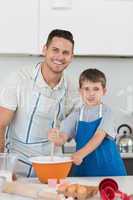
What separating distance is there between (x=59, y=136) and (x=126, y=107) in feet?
3.99

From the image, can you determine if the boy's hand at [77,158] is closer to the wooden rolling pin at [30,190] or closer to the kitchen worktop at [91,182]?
the kitchen worktop at [91,182]

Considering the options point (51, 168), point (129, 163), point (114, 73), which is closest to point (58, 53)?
point (51, 168)

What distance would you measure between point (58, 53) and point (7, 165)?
1.91ft

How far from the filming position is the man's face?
1.90m

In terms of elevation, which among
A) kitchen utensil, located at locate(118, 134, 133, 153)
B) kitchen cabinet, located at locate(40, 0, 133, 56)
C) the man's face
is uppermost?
kitchen cabinet, located at locate(40, 0, 133, 56)

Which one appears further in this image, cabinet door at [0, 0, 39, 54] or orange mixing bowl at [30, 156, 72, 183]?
cabinet door at [0, 0, 39, 54]

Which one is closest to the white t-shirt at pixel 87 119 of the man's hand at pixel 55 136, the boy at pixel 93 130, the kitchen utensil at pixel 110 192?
the boy at pixel 93 130

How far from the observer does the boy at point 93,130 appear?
1.86 meters

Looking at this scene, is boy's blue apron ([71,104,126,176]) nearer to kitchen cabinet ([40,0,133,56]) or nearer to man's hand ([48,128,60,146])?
man's hand ([48,128,60,146])

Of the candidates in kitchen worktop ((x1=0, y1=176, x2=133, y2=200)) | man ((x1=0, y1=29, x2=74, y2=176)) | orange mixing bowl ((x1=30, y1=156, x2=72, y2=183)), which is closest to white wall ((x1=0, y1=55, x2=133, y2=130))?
man ((x1=0, y1=29, x2=74, y2=176))

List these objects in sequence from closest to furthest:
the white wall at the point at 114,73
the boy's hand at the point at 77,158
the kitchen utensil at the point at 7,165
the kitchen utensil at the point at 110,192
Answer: the kitchen utensil at the point at 110,192, the kitchen utensil at the point at 7,165, the boy's hand at the point at 77,158, the white wall at the point at 114,73

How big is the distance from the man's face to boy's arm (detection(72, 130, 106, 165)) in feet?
1.09

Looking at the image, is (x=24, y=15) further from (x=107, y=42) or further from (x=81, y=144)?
(x=81, y=144)

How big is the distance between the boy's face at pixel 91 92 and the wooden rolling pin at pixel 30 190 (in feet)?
1.78
